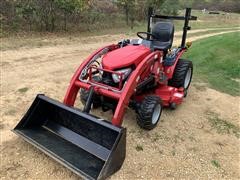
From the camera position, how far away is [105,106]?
439 cm

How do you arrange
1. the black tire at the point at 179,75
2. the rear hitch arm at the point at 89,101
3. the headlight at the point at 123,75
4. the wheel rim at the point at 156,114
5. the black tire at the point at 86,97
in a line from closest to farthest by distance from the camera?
the rear hitch arm at the point at 89,101
the headlight at the point at 123,75
the wheel rim at the point at 156,114
the black tire at the point at 86,97
the black tire at the point at 179,75

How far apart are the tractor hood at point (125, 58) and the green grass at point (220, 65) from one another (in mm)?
2712

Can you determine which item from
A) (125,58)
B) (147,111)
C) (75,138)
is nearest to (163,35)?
(125,58)

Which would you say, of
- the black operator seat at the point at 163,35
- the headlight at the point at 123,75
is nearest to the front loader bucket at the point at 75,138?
the headlight at the point at 123,75

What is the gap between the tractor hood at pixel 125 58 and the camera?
13.6ft

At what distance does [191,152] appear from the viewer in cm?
407

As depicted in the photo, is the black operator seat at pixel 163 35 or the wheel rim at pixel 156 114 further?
the black operator seat at pixel 163 35

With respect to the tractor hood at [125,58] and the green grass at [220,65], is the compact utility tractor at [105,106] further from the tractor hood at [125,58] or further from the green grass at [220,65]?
the green grass at [220,65]

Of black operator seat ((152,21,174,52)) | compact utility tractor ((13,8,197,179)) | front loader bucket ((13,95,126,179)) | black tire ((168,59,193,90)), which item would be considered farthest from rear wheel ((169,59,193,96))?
front loader bucket ((13,95,126,179))

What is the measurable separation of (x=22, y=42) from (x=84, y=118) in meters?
7.38

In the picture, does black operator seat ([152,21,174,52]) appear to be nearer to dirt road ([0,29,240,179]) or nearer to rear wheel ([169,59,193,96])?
rear wheel ([169,59,193,96])

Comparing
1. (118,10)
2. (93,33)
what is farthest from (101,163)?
(118,10)

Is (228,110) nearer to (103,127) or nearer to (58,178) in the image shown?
(103,127)

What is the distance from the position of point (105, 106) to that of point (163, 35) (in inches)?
68.0
